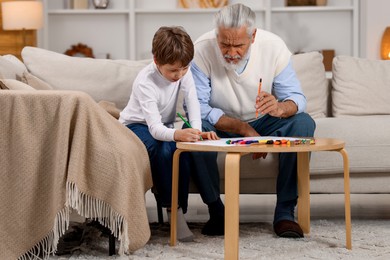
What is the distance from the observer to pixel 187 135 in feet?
9.18

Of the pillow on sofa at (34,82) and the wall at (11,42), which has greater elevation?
the wall at (11,42)

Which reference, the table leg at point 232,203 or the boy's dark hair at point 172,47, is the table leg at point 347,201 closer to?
the table leg at point 232,203

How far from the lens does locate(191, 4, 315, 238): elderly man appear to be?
307cm

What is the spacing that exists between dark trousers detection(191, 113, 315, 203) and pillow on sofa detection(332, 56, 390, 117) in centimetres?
90

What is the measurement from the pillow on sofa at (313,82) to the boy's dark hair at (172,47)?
1.19m

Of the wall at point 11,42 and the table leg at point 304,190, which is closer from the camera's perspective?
the table leg at point 304,190

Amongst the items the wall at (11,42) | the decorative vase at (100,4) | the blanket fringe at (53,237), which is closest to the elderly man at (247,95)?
the blanket fringe at (53,237)

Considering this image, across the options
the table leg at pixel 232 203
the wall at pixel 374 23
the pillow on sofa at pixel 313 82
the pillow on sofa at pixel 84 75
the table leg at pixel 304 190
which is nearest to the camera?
the table leg at pixel 232 203

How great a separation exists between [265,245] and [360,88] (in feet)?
4.64

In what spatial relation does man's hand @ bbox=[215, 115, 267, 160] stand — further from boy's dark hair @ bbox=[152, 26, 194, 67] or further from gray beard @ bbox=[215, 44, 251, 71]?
boy's dark hair @ bbox=[152, 26, 194, 67]

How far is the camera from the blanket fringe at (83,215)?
101 inches

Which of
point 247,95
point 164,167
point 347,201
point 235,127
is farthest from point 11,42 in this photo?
point 347,201

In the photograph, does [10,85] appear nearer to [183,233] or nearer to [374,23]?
[183,233]

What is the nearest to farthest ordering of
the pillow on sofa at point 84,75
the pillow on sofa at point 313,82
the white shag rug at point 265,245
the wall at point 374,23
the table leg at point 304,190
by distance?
1. the white shag rug at point 265,245
2. the table leg at point 304,190
3. the pillow on sofa at point 84,75
4. the pillow on sofa at point 313,82
5. the wall at point 374,23
